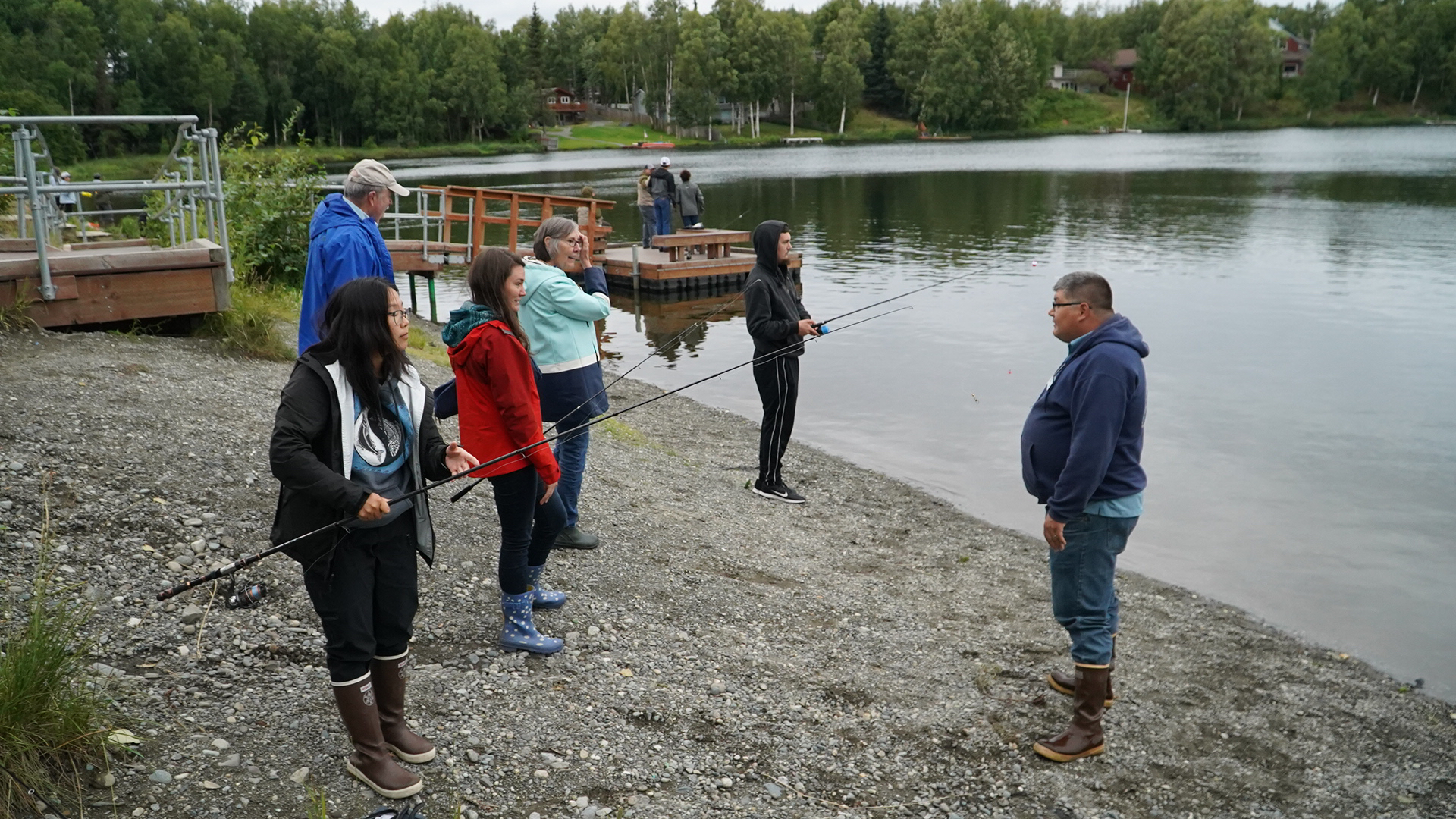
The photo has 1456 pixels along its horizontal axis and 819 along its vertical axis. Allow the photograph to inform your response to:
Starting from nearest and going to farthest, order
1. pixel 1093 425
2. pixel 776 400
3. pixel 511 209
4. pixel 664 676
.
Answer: pixel 1093 425, pixel 664 676, pixel 776 400, pixel 511 209

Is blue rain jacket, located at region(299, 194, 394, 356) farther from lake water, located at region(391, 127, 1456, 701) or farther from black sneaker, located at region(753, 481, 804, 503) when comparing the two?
lake water, located at region(391, 127, 1456, 701)

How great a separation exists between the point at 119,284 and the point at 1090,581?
7.96m

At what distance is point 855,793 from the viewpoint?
4.21 m

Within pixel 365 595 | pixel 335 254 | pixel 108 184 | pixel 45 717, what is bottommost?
pixel 45 717

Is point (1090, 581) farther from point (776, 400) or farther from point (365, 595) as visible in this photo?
point (776, 400)

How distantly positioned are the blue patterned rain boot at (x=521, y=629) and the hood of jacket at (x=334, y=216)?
2.07m

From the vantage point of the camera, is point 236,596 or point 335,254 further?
point 335,254

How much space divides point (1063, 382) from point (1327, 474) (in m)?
Result: 8.28

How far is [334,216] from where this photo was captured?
17.9 ft

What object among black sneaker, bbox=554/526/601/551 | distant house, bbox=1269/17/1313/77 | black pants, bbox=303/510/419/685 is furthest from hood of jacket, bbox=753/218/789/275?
distant house, bbox=1269/17/1313/77

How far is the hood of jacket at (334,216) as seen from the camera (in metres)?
5.41

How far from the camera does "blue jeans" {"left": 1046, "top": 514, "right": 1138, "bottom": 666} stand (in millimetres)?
4430

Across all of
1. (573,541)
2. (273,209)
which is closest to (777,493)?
(573,541)

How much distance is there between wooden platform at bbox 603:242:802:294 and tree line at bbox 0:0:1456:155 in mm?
67917
